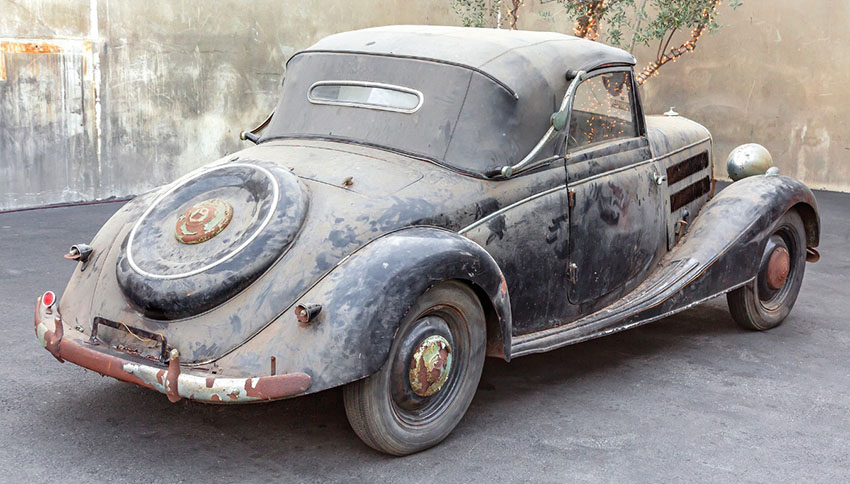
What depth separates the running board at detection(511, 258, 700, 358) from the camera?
4.37m

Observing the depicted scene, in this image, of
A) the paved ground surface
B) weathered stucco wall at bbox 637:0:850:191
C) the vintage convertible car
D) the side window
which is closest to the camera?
the vintage convertible car

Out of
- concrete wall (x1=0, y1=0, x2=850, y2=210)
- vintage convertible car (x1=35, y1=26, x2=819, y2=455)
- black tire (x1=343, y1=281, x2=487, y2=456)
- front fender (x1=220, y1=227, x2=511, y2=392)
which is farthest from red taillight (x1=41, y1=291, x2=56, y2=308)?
concrete wall (x1=0, y1=0, x2=850, y2=210)

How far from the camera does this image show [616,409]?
4.50 meters

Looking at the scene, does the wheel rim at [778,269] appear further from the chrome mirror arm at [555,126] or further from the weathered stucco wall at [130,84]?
the weathered stucco wall at [130,84]

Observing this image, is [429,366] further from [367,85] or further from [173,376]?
[367,85]

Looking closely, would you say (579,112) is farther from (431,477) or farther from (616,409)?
(431,477)

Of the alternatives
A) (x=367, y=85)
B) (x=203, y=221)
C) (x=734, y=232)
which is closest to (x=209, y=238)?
(x=203, y=221)

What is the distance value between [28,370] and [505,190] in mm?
2627

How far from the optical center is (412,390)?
3.83 m

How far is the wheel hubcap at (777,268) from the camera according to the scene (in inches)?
226

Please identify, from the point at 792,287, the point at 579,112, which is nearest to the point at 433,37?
the point at 579,112

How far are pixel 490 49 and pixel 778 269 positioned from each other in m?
2.47

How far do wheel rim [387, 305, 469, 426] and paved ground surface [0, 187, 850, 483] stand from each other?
0.19 metres

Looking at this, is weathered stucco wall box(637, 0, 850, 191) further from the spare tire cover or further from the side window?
the spare tire cover
